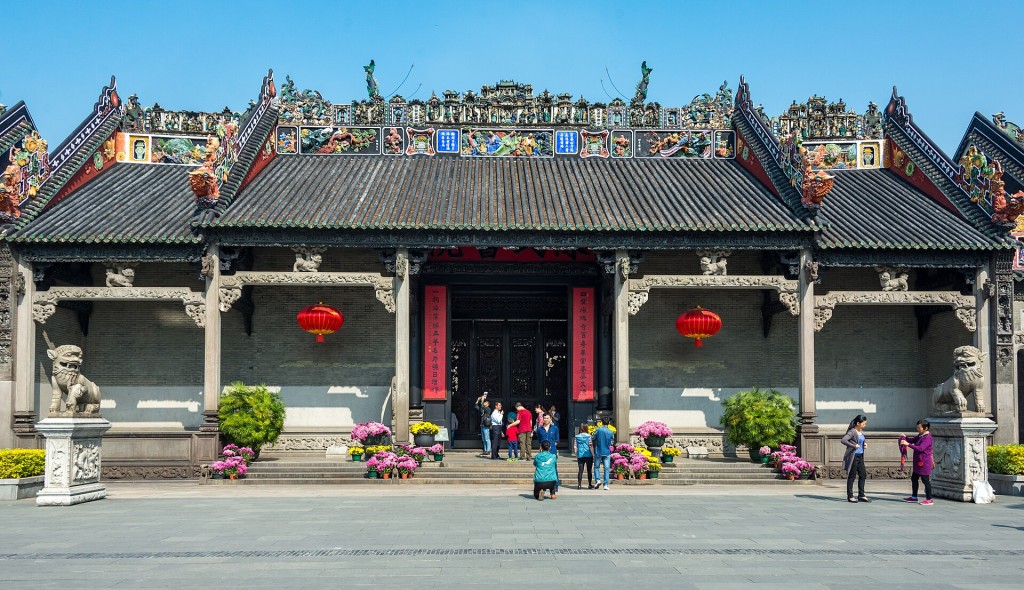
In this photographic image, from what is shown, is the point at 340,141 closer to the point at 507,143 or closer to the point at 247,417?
the point at 507,143

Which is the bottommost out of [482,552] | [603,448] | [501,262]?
[482,552]

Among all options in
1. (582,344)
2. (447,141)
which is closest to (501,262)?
(582,344)

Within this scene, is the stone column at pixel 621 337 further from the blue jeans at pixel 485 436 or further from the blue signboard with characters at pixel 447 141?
the blue signboard with characters at pixel 447 141

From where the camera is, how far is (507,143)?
23266 mm

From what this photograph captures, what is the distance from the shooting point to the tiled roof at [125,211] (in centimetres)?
1873

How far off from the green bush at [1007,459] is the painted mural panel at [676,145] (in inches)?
403

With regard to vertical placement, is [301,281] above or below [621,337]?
above

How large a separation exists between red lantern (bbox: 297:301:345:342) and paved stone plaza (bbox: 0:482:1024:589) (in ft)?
16.5

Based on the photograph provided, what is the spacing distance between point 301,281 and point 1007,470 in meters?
13.1

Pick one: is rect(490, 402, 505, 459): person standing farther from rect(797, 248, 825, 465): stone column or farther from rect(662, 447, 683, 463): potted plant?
rect(797, 248, 825, 465): stone column

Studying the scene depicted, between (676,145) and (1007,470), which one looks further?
(676,145)

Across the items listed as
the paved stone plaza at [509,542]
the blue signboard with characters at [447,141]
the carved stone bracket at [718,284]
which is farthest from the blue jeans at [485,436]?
the blue signboard with characters at [447,141]

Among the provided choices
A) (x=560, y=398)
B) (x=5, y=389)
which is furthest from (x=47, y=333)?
(x=560, y=398)

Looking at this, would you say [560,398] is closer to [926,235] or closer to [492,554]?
[926,235]
